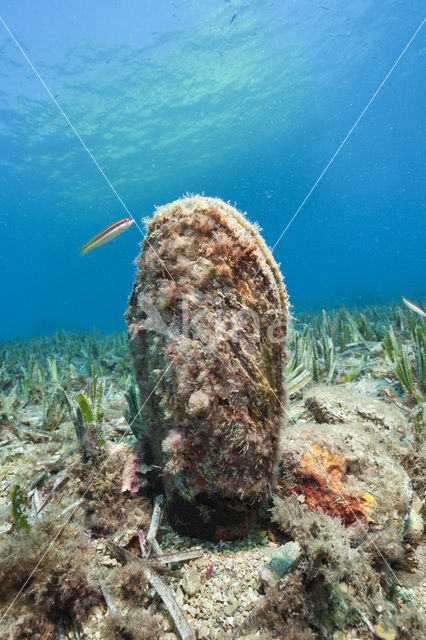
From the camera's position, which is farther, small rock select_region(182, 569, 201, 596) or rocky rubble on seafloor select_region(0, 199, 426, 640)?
small rock select_region(182, 569, 201, 596)

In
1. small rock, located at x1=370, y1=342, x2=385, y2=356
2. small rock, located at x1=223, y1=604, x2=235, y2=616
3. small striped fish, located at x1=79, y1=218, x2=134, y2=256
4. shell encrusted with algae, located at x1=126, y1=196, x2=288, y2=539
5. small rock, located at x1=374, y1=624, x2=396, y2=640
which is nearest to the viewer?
small rock, located at x1=374, y1=624, x2=396, y2=640

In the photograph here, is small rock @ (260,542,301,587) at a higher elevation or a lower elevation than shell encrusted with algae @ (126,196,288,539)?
lower

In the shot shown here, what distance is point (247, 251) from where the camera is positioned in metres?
1.92

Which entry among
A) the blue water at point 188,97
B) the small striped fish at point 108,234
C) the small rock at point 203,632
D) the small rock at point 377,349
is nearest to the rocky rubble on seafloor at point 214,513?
the small rock at point 203,632

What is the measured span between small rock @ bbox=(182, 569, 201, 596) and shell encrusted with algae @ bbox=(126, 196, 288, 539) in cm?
23

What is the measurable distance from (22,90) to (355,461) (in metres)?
34.8

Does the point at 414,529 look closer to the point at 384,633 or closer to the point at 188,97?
the point at 384,633

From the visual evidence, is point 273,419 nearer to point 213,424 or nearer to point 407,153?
point 213,424

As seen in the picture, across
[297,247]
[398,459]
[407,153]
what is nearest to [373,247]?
[297,247]

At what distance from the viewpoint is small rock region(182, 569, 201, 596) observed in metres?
1.61

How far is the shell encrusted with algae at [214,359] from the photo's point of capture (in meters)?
1.78

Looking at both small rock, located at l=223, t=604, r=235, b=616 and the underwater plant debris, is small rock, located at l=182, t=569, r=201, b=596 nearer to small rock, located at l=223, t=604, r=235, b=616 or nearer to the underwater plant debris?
the underwater plant debris

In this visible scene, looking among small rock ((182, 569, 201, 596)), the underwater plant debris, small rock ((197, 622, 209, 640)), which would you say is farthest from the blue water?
small rock ((197, 622, 209, 640))

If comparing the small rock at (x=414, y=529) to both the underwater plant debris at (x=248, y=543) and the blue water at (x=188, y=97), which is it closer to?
the underwater plant debris at (x=248, y=543)
